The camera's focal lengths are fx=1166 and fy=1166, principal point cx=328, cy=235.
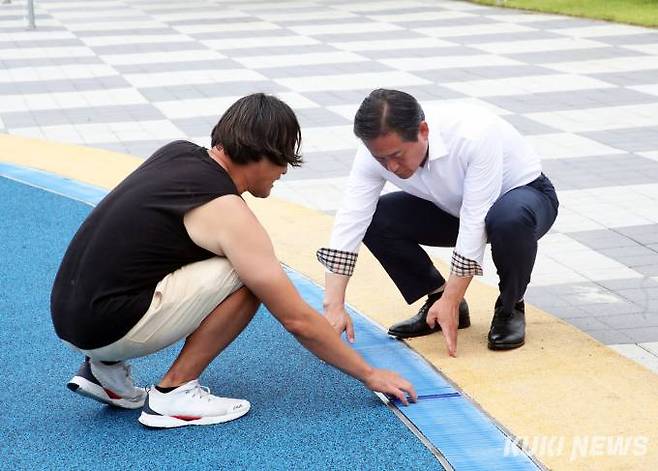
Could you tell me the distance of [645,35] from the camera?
13094 mm

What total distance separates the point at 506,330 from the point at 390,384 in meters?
0.76

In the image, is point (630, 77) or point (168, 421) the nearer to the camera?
point (168, 421)

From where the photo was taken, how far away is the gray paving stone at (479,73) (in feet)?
34.5

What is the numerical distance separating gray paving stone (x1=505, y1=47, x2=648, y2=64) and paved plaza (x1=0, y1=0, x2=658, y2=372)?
21mm

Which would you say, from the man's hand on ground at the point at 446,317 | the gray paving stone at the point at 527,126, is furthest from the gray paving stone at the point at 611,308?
the gray paving stone at the point at 527,126

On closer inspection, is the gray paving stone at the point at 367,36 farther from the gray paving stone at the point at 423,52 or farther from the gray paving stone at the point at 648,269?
the gray paving stone at the point at 648,269

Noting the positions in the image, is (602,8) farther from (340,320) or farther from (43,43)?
(340,320)

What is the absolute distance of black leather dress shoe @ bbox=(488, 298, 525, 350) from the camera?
13.8ft

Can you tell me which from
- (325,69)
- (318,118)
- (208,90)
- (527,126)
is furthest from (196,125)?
(325,69)

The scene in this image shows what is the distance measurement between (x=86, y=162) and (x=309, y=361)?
375cm

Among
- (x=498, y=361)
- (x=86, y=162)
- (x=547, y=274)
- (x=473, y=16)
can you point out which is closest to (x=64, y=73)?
(x=86, y=162)

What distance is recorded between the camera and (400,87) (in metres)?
10.1

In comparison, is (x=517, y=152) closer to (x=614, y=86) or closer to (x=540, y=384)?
(x=540, y=384)

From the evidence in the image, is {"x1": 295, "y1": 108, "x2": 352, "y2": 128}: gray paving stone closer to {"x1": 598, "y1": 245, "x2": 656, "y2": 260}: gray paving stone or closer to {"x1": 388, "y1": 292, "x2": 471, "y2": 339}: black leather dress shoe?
{"x1": 598, "y1": 245, "x2": 656, "y2": 260}: gray paving stone
